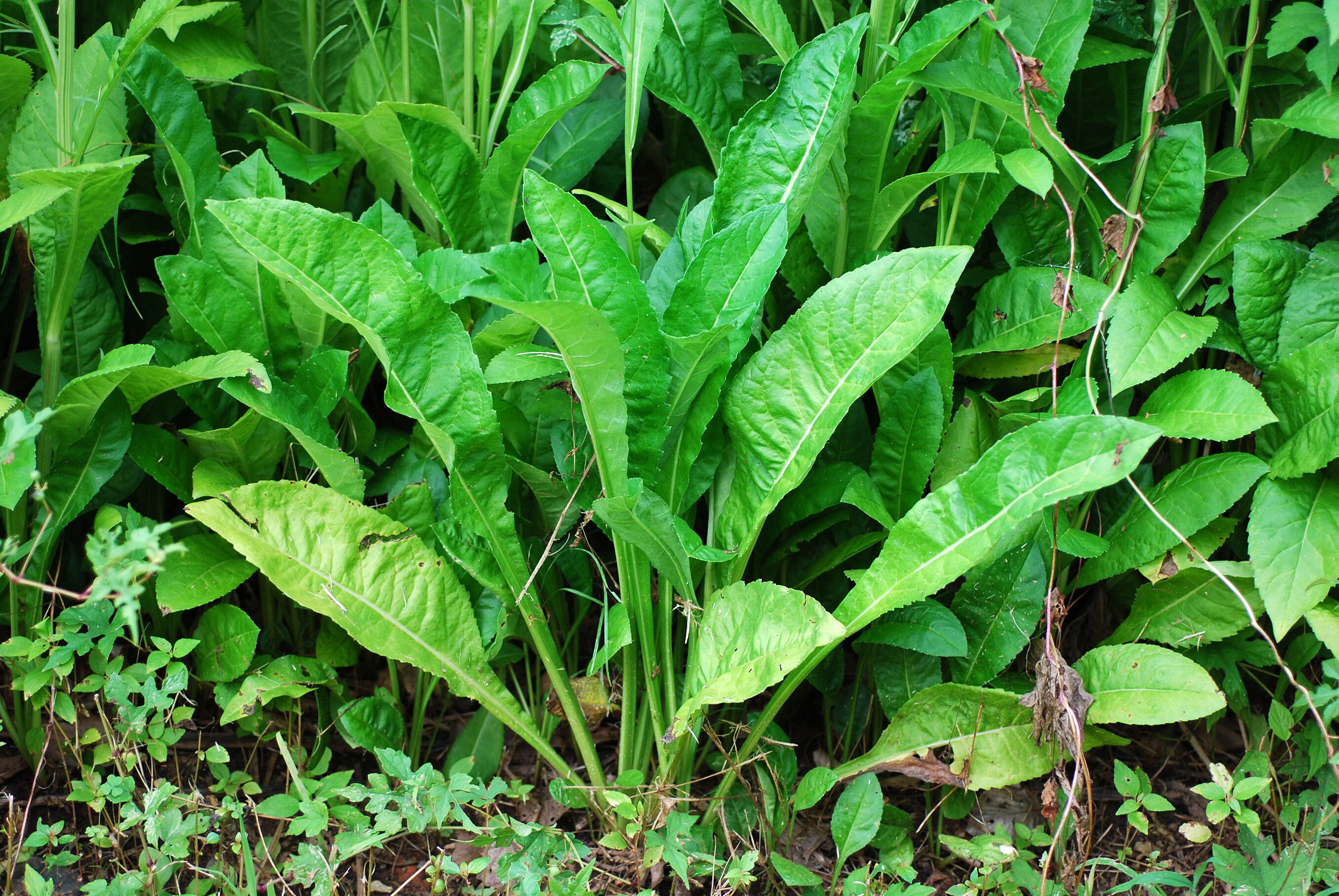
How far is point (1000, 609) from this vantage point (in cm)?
137

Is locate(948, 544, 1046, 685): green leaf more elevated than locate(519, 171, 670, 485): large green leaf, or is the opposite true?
locate(519, 171, 670, 485): large green leaf

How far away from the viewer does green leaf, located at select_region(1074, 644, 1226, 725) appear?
1.20 m

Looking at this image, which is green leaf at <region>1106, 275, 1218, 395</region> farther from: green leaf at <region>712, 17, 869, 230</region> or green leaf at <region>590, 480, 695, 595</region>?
green leaf at <region>590, 480, 695, 595</region>

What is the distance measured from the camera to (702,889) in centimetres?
129

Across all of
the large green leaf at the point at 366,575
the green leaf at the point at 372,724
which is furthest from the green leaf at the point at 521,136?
the green leaf at the point at 372,724

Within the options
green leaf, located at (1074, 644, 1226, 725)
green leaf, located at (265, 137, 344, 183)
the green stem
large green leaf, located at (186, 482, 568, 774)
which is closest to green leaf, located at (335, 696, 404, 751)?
large green leaf, located at (186, 482, 568, 774)

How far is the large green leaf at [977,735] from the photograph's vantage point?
1.28m

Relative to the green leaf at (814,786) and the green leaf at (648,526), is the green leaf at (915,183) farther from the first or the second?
the green leaf at (814,786)

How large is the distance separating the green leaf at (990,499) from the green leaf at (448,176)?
30.2 inches

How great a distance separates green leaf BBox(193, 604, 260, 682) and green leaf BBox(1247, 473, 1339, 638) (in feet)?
4.32

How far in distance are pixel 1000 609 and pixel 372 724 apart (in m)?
0.89

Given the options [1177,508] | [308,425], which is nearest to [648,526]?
[308,425]

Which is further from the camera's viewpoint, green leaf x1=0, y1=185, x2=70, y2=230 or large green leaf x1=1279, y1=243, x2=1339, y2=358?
large green leaf x1=1279, y1=243, x2=1339, y2=358

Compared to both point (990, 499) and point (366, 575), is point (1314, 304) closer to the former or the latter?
point (990, 499)
